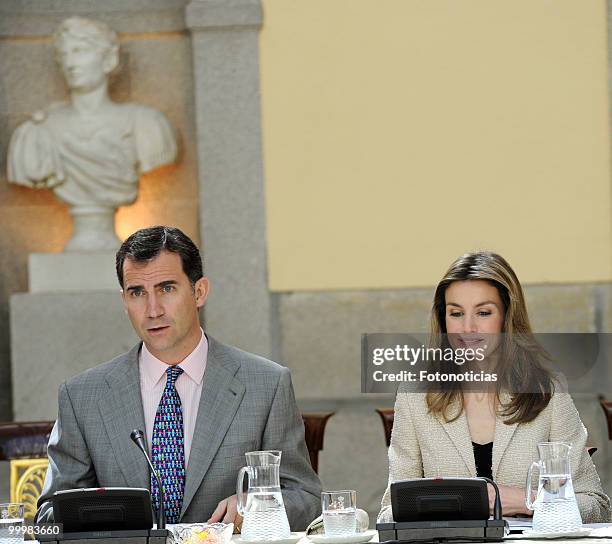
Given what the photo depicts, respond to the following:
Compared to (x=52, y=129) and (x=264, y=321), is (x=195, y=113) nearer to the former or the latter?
(x=52, y=129)

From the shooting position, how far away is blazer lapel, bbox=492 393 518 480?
303cm

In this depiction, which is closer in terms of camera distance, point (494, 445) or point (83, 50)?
point (494, 445)

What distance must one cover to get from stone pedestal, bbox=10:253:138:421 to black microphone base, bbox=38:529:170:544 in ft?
9.73

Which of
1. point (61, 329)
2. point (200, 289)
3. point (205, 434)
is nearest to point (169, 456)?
point (205, 434)

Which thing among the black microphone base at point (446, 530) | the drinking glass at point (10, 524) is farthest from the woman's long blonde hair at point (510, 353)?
the drinking glass at point (10, 524)

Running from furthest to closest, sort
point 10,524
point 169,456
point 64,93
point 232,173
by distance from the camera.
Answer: point 64,93
point 232,173
point 169,456
point 10,524

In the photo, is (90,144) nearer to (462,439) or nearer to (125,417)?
(125,417)

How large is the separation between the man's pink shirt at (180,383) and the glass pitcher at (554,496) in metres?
0.91

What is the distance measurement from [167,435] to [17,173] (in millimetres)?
2699

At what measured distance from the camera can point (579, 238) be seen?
5461 millimetres

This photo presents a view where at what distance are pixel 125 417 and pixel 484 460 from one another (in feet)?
2.87

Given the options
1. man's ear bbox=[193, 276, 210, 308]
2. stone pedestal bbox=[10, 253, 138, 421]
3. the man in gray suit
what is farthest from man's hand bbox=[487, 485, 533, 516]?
stone pedestal bbox=[10, 253, 138, 421]

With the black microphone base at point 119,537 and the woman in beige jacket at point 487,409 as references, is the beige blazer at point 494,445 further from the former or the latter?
the black microphone base at point 119,537

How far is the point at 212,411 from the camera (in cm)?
306
